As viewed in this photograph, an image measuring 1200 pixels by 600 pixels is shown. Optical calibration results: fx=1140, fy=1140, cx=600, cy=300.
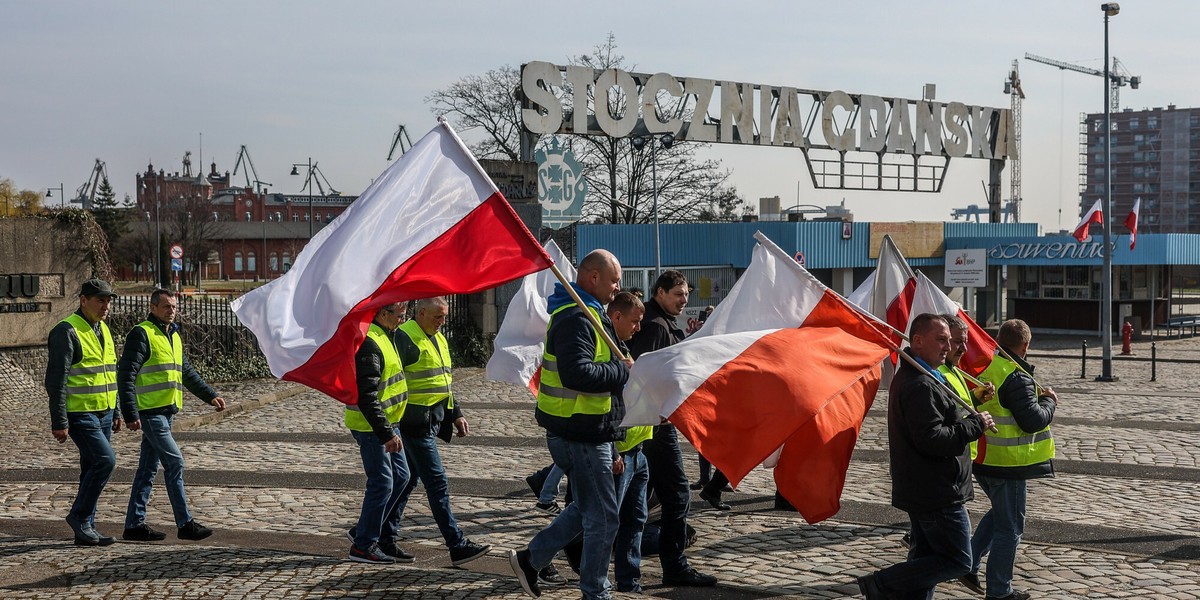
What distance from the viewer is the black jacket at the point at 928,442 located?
5.39 m

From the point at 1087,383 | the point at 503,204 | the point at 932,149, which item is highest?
the point at 932,149

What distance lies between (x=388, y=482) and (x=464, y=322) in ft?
56.1

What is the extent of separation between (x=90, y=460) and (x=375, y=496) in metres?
2.22

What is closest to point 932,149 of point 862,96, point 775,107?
point 862,96

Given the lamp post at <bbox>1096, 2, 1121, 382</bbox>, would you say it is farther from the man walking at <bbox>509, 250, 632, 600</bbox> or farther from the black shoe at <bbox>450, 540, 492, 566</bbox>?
the man walking at <bbox>509, 250, 632, 600</bbox>

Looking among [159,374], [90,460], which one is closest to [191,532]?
[90,460]

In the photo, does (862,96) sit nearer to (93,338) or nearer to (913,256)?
(913,256)

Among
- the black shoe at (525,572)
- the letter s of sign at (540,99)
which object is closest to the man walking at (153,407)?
the black shoe at (525,572)

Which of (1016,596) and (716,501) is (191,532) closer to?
(716,501)

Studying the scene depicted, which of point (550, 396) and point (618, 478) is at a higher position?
point (550, 396)

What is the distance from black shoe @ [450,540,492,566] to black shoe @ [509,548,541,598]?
3.49 ft

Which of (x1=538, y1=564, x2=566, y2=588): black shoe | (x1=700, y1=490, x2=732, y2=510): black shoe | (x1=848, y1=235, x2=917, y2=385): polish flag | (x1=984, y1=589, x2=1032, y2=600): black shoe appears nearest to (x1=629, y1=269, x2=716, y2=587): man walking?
(x1=538, y1=564, x2=566, y2=588): black shoe

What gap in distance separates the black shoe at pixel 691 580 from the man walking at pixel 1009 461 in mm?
1465

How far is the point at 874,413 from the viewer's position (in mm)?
15609
